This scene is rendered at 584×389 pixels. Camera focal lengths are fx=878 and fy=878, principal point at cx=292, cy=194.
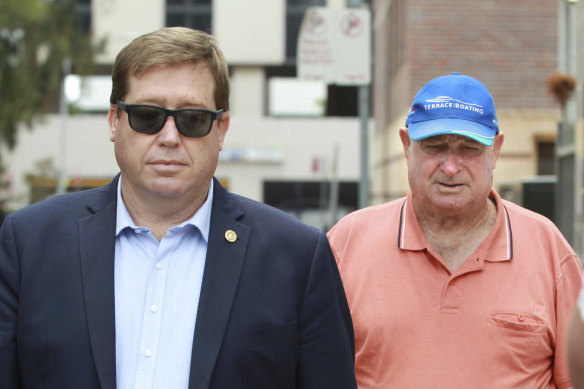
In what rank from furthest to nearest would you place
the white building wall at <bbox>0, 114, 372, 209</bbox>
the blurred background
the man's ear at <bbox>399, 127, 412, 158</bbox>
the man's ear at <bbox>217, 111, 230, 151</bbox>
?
the white building wall at <bbox>0, 114, 372, 209</bbox>
the blurred background
the man's ear at <bbox>399, 127, 412, 158</bbox>
the man's ear at <bbox>217, 111, 230, 151</bbox>

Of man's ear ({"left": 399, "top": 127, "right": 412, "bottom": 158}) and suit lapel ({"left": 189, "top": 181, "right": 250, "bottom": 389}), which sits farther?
man's ear ({"left": 399, "top": 127, "right": 412, "bottom": 158})

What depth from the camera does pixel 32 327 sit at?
2.67m

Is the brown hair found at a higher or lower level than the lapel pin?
higher

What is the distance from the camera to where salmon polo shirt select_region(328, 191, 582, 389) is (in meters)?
3.26

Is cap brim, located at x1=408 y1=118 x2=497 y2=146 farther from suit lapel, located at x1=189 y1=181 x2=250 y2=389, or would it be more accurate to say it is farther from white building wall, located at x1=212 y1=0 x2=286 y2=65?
white building wall, located at x1=212 y1=0 x2=286 y2=65

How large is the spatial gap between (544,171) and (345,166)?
71.2ft

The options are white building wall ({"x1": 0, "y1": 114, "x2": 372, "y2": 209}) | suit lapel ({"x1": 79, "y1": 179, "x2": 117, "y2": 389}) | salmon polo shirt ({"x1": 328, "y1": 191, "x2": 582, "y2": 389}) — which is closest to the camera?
suit lapel ({"x1": 79, "y1": 179, "x2": 117, "y2": 389})

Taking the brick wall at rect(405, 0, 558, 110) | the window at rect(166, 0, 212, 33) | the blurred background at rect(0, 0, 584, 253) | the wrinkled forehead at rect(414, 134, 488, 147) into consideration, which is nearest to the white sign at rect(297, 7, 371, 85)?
the blurred background at rect(0, 0, 584, 253)

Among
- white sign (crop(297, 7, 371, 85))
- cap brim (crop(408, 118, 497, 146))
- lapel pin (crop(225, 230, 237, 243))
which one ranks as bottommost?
lapel pin (crop(225, 230, 237, 243))

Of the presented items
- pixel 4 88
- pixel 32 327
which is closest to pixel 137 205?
pixel 32 327

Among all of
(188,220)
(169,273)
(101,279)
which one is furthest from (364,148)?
(101,279)

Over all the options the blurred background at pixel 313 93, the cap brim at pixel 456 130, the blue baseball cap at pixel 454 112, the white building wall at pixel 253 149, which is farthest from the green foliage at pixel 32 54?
the white building wall at pixel 253 149

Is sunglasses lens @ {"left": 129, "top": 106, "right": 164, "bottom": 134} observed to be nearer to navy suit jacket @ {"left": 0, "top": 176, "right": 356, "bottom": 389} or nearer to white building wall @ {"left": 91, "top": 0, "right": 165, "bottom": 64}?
navy suit jacket @ {"left": 0, "top": 176, "right": 356, "bottom": 389}

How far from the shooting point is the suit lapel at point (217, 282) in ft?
8.79
